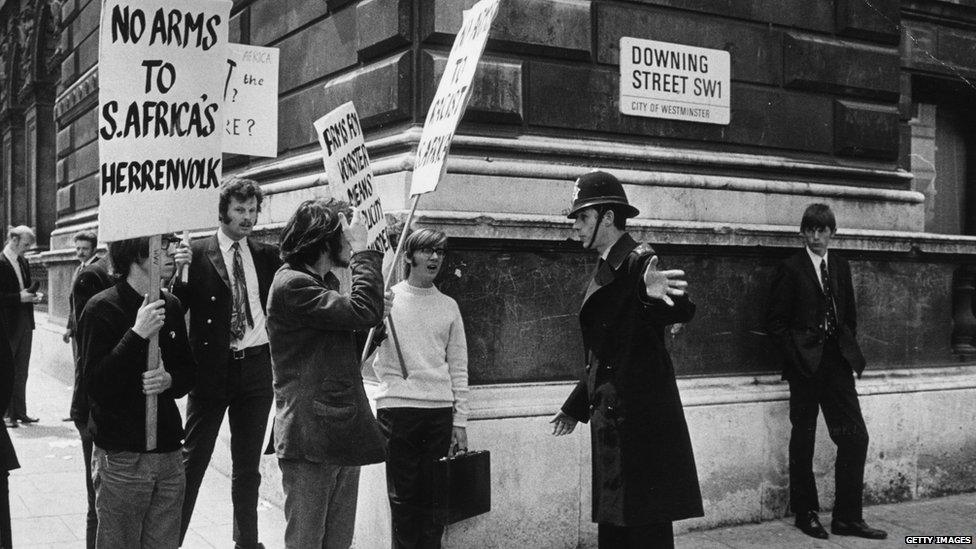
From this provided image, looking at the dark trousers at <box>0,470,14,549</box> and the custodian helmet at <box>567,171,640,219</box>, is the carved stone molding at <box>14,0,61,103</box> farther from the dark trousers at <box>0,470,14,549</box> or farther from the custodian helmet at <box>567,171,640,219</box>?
the custodian helmet at <box>567,171,640,219</box>

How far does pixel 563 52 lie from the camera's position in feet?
19.5

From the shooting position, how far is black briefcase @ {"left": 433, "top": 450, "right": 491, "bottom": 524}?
15.7 feet

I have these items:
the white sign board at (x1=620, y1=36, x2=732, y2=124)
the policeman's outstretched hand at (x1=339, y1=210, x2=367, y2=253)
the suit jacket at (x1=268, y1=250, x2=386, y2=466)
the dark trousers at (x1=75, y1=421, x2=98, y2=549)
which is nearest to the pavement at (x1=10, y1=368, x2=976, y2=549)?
the dark trousers at (x1=75, y1=421, x2=98, y2=549)

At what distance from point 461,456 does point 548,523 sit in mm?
910

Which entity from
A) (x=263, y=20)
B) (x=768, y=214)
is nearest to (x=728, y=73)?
(x=768, y=214)

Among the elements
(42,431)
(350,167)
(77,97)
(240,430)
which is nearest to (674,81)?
(350,167)

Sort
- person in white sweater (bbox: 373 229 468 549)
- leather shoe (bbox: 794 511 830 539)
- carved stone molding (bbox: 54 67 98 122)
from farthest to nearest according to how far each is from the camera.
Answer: carved stone molding (bbox: 54 67 98 122) → leather shoe (bbox: 794 511 830 539) → person in white sweater (bbox: 373 229 468 549)

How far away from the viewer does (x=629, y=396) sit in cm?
378

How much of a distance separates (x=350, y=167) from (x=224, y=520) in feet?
8.91

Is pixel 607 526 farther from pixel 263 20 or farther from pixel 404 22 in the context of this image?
pixel 263 20

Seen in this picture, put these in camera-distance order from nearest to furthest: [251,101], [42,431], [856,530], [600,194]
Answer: [600,194]
[856,530]
[251,101]
[42,431]

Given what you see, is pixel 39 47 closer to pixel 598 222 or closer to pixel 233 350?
pixel 233 350

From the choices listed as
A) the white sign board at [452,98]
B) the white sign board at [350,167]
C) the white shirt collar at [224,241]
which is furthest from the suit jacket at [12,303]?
the white sign board at [452,98]

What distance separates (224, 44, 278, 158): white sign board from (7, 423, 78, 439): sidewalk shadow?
4.22 meters
